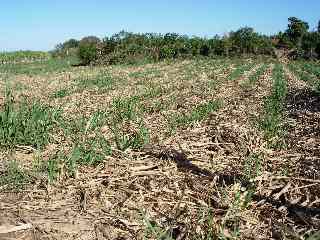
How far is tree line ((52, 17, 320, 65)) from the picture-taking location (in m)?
36.0

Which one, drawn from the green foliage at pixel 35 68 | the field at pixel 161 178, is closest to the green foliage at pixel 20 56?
the green foliage at pixel 35 68

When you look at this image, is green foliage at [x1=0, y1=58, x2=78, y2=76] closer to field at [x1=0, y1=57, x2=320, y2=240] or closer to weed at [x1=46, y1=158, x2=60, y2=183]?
field at [x1=0, y1=57, x2=320, y2=240]

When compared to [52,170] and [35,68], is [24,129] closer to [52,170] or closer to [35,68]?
[52,170]

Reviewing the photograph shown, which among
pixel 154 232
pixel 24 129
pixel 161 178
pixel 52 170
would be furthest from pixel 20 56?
pixel 154 232

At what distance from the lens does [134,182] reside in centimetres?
476

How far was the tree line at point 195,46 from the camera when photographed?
35969mm

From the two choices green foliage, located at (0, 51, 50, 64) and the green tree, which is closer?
the green tree

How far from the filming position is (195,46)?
43250mm

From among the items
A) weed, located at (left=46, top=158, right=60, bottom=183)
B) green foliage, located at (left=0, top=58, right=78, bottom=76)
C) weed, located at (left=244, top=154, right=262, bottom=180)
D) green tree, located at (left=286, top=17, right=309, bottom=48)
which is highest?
green tree, located at (left=286, top=17, right=309, bottom=48)

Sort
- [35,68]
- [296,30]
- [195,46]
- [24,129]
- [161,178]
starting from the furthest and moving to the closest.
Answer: [296,30], [195,46], [35,68], [24,129], [161,178]

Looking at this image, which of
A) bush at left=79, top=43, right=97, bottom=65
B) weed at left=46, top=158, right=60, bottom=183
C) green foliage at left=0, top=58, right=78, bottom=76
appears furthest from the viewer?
bush at left=79, top=43, right=97, bottom=65

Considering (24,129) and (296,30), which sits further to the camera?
(296,30)

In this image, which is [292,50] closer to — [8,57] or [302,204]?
[8,57]

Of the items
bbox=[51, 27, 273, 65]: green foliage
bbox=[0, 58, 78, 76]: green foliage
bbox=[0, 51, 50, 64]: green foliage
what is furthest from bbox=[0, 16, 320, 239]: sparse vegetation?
bbox=[0, 51, 50, 64]: green foliage
